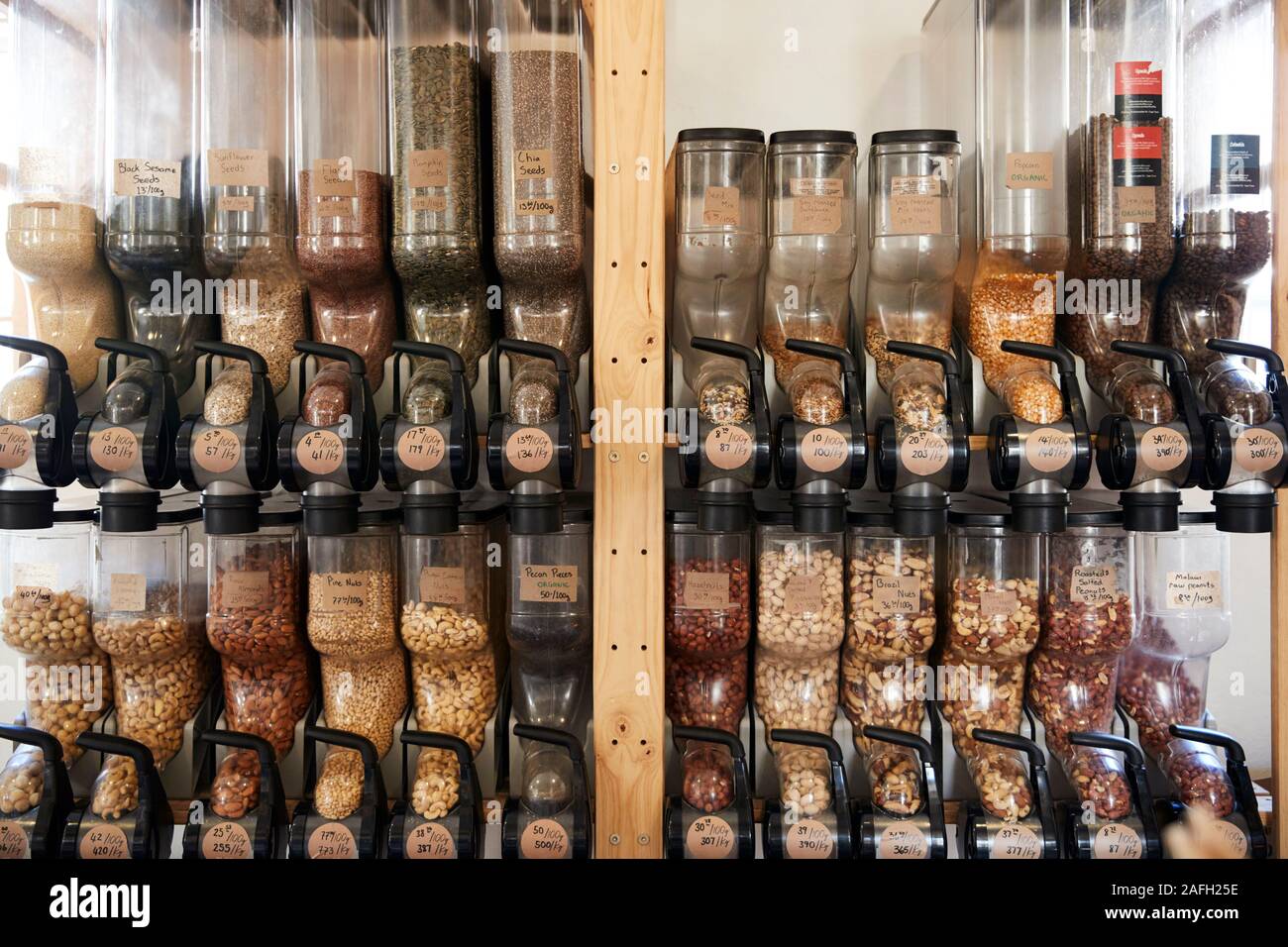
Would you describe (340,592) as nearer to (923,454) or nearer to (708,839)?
(708,839)

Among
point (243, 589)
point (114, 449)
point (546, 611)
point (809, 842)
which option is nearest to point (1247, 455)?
point (809, 842)

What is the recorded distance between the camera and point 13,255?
4.85 feet

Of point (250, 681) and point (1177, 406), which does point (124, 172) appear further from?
point (1177, 406)

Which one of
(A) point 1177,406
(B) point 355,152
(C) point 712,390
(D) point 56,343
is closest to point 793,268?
(C) point 712,390

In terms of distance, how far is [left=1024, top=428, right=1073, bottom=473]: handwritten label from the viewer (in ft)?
4.40

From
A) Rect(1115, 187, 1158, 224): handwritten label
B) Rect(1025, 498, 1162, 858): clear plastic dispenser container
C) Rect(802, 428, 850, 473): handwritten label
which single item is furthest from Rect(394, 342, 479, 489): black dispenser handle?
Rect(1115, 187, 1158, 224): handwritten label

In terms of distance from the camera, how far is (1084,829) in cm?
139

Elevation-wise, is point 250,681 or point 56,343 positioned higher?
point 56,343

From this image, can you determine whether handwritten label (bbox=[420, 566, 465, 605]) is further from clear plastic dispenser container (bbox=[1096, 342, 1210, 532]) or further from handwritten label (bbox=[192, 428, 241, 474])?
clear plastic dispenser container (bbox=[1096, 342, 1210, 532])

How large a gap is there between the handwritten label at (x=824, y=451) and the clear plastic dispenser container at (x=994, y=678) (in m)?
0.28

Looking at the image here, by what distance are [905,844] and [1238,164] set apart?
3.91ft

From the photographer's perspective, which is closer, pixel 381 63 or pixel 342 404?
pixel 342 404
